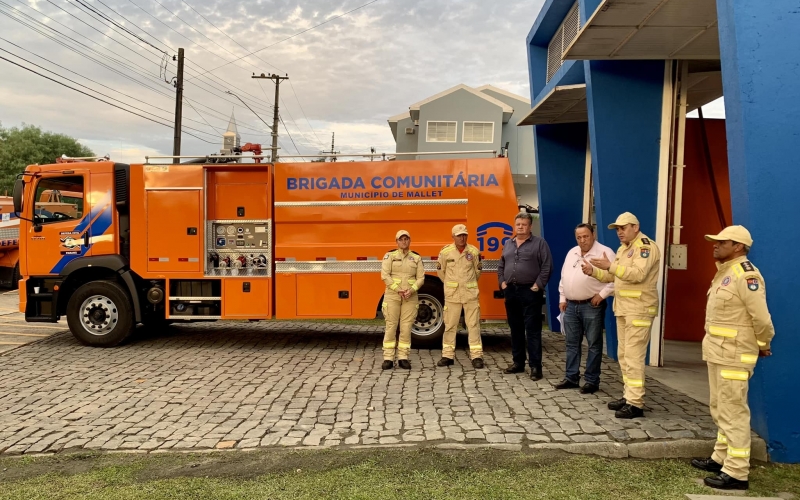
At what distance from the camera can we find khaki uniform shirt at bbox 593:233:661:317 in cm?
467

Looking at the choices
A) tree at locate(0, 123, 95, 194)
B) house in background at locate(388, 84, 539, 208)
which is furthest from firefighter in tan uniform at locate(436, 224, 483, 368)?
tree at locate(0, 123, 95, 194)

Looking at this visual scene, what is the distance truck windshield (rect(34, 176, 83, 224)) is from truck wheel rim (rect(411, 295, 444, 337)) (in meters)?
5.23

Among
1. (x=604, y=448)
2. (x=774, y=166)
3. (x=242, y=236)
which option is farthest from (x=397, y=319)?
(x=774, y=166)

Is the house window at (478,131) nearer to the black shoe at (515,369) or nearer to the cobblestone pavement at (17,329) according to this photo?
the cobblestone pavement at (17,329)

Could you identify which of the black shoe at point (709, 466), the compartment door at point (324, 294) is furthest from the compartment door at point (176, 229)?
the black shoe at point (709, 466)

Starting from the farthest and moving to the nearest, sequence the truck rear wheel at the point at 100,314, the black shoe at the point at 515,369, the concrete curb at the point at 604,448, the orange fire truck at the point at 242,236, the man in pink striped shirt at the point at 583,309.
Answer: the truck rear wheel at the point at 100,314 → the orange fire truck at the point at 242,236 → the black shoe at the point at 515,369 → the man in pink striped shirt at the point at 583,309 → the concrete curb at the point at 604,448

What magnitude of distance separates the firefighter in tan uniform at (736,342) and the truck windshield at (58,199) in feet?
27.1

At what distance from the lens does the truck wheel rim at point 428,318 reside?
7944 mm

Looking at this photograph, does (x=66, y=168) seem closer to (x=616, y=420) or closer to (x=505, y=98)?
(x=616, y=420)

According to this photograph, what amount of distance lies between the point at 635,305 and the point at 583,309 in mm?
811

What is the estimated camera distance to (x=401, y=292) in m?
6.78

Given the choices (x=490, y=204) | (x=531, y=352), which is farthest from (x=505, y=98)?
(x=531, y=352)

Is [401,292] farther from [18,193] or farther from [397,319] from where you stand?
[18,193]

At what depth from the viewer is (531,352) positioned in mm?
6238
